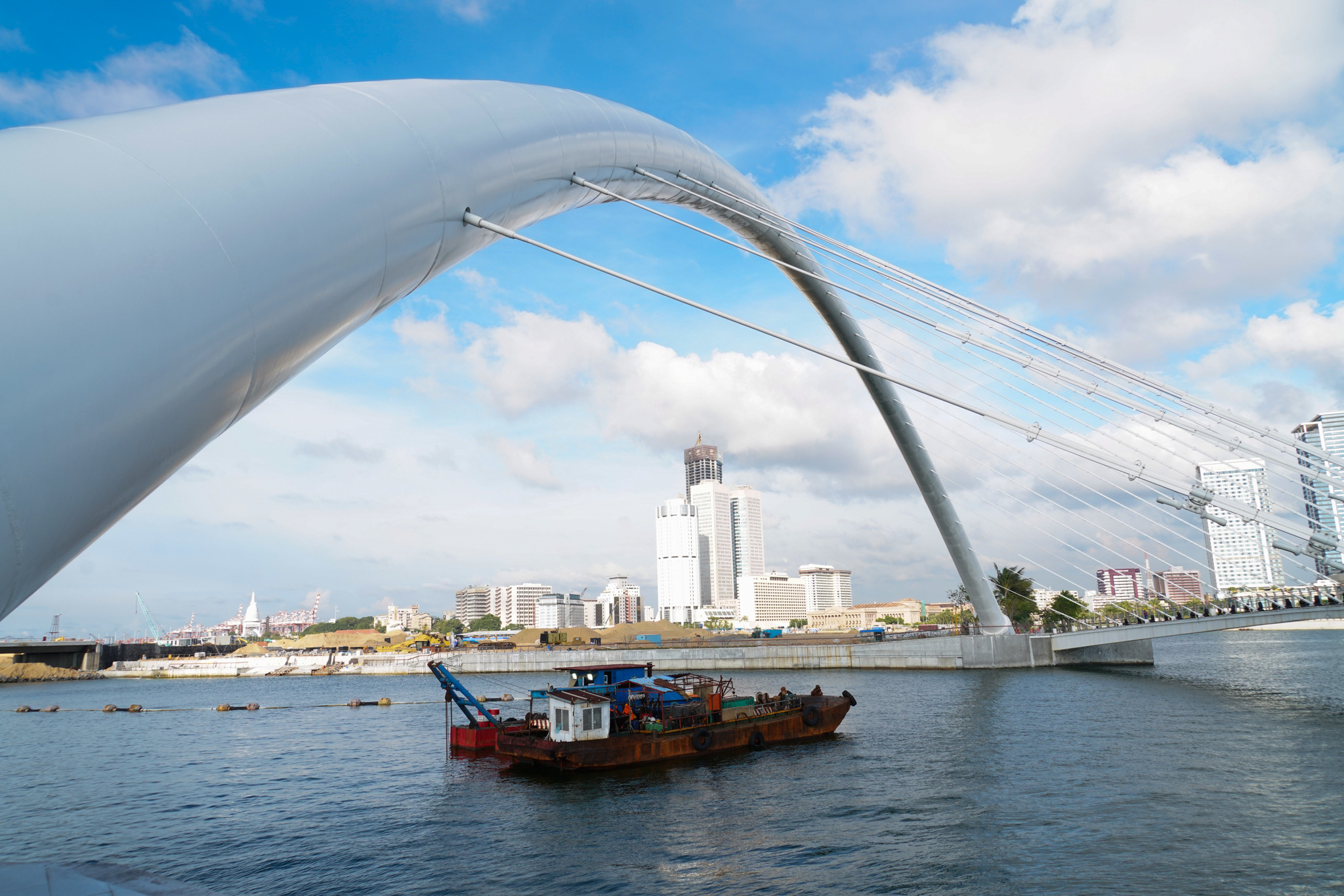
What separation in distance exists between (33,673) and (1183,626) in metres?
123

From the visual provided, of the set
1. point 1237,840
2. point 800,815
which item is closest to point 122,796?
point 800,815

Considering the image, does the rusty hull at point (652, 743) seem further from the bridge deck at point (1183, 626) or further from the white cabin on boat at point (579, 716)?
the bridge deck at point (1183, 626)

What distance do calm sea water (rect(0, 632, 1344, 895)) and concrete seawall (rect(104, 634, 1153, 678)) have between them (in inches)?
621

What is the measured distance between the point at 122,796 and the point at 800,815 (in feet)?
77.2

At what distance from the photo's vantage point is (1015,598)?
276 feet

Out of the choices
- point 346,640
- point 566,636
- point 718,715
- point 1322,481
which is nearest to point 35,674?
point 346,640

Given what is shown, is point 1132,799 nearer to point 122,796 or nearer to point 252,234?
point 252,234

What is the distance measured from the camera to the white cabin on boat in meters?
28.9

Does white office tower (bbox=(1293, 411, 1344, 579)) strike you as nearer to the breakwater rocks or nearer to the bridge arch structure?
the bridge arch structure

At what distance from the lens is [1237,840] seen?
1661 centimetres

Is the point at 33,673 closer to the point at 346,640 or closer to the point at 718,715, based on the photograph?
the point at 346,640

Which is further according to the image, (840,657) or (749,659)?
(749,659)

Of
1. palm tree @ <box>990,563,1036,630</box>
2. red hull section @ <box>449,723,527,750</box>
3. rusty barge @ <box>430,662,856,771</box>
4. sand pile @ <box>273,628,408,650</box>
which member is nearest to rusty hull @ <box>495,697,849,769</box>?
rusty barge @ <box>430,662,856,771</box>

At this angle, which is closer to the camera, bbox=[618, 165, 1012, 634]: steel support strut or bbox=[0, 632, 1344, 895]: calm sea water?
bbox=[0, 632, 1344, 895]: calm sea water
